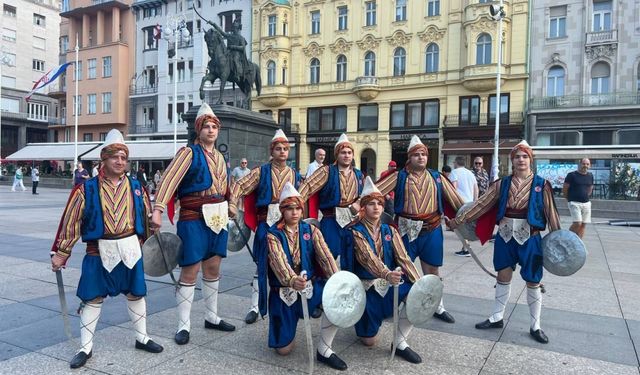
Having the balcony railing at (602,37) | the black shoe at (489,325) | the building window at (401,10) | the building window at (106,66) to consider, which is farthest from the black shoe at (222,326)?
the building window at (106,66)

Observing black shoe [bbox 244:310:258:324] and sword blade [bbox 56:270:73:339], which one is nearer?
sword blade [bbox 56:270:73:339]

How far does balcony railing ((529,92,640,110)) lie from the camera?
27.1 meters

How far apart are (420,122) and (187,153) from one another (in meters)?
30.6

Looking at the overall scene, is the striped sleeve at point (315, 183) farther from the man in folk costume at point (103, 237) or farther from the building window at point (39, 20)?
the building window at point (39, 20)

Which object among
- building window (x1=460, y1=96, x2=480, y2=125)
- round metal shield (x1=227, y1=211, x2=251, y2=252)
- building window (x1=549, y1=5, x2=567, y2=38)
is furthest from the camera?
building window (x1=460, y1=96, x2=480, y2=125)

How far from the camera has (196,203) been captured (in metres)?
4.37

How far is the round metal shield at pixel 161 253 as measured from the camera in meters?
4.18

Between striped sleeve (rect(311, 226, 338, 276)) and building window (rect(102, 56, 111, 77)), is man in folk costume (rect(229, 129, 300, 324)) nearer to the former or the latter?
striped sleeve (rect(311, 226, 338, 276))

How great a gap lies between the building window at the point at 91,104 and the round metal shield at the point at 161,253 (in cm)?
4693

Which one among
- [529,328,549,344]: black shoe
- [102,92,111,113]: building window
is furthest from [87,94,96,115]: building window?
[529,328,549,344]: black shoe

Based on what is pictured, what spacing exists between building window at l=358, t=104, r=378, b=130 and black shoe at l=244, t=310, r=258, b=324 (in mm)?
30923

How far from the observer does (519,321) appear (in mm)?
5051

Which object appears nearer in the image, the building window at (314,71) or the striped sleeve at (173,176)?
the striped sleeve at (173,176)

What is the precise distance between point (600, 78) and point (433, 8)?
11469mm
